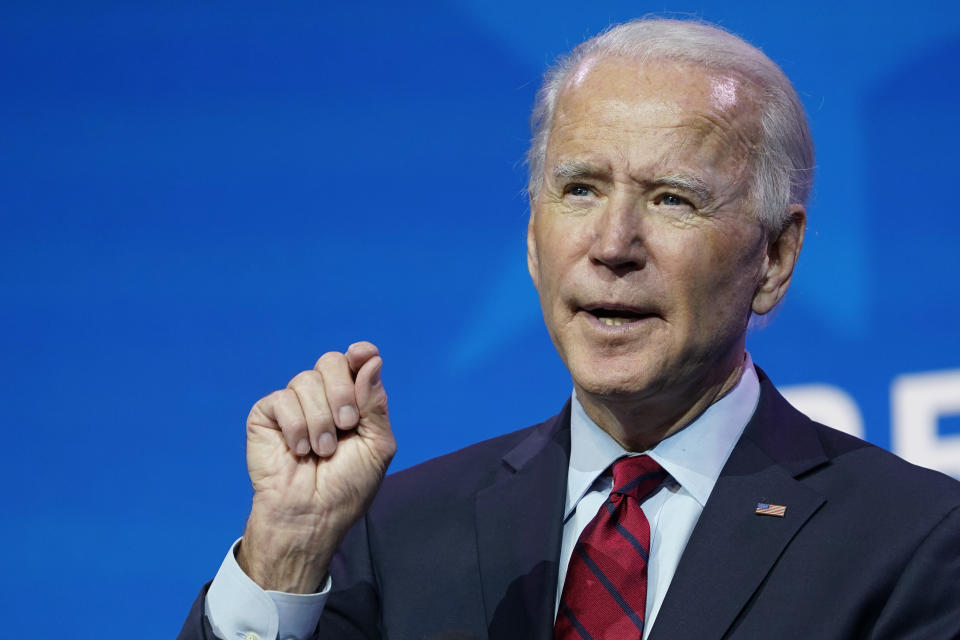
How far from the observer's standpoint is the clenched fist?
169 cm

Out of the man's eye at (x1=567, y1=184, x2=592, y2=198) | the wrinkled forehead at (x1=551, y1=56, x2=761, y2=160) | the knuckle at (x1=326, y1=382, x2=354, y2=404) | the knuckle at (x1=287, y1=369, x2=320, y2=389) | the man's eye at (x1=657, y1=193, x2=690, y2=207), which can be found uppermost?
the wrinkled forehead at (x1=551, y1=56, x2=761, y2=160)

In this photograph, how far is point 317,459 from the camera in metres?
1.75

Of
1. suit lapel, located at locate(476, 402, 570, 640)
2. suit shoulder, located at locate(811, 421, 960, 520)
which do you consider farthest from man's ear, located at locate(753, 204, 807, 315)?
suit lapel, located at locate(476, 402, 570, 640)

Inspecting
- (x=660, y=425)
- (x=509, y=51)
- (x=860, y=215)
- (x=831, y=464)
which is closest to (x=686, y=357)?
(x=660, y=425)

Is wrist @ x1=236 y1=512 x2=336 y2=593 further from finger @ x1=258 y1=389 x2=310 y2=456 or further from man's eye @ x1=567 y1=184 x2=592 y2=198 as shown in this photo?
man's eye @ x1=567 y1=184 x2=592 y2=198

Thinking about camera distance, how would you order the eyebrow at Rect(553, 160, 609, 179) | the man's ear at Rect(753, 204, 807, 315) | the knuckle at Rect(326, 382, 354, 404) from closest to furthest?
1. the knuckle at Rect(326, 382, 354, 404)
2. the eyebrow at Rect(553, 160, 609, 179)
3. the man's ear at Rect(753, 204, 807, 315)

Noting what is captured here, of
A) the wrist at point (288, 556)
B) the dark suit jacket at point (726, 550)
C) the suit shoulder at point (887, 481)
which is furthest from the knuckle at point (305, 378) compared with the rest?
the suit shoulder at point (887, 481)

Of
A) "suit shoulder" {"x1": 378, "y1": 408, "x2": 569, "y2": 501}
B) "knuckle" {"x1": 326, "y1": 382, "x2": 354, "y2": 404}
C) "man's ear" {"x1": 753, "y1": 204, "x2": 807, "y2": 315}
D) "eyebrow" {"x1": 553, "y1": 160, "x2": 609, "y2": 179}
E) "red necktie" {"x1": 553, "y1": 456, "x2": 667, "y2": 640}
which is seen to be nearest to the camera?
"knuckle" {"x1": 326, "y1": 382, "x2": 354, "y2": 404}

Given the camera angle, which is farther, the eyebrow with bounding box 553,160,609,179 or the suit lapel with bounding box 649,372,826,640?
the eyebrow with bounding box 553,160,609,179

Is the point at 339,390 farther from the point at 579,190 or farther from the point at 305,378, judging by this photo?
the point at 579,190

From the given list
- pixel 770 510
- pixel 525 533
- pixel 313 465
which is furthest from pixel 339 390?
pixel 770 510

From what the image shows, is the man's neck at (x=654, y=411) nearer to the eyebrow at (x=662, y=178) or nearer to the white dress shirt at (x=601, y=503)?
the white dress shirt at (x=601, y=503)

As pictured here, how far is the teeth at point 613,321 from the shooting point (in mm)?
1837

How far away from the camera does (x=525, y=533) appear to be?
1.93m
